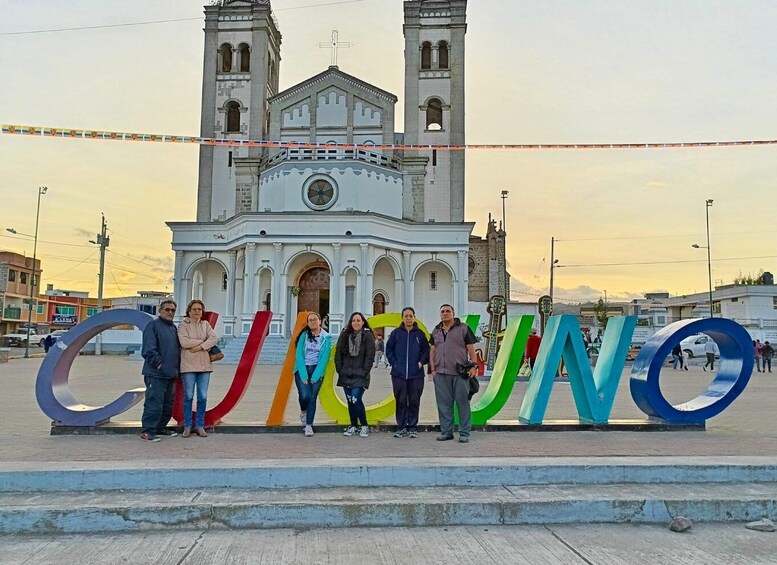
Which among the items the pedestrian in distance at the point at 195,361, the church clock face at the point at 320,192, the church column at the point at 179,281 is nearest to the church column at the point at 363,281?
the church clock face at the point at 320,192

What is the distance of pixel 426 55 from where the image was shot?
122ft

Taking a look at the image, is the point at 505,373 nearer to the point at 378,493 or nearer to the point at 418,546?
the point at 378,493

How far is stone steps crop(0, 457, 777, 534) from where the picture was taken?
521cm

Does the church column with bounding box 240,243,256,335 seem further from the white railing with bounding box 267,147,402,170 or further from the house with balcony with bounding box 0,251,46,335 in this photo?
the house with balcony with bounding box 0,251,46,335

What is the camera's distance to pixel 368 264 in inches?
1184

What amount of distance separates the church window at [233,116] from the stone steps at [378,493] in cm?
3396

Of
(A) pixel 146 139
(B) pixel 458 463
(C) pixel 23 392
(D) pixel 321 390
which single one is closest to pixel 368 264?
(A) pixel 146 139

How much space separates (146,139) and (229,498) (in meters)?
12.9

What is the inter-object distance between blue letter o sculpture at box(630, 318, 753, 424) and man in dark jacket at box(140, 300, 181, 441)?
651 centimetres

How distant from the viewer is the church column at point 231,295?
1221 inches

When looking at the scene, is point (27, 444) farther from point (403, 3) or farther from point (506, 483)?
point (403, 3)

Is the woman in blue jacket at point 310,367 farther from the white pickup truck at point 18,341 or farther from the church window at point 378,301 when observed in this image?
the white pickup truck at point 18,341

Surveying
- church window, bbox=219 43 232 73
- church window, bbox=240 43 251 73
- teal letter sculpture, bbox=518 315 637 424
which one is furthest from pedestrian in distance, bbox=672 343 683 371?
church window, bbox=219 43 232 73

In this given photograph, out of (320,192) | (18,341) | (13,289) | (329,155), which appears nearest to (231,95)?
(329,155)
